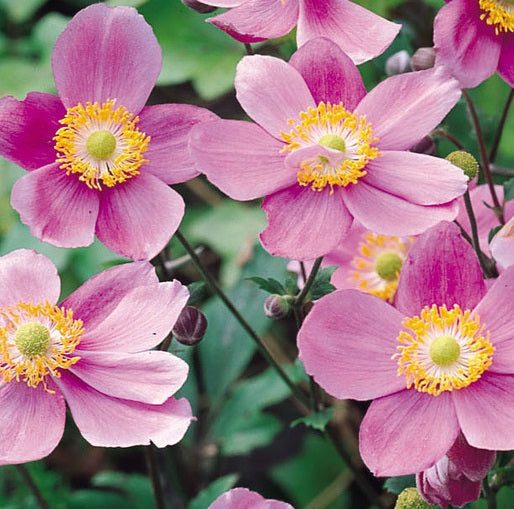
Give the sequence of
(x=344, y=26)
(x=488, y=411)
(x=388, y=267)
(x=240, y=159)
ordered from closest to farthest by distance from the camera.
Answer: (x=488, y=411) → (x=240, y=159) → (x=344, y=26) → (x=388, y=267)

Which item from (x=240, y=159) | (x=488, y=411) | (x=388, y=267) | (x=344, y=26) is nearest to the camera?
(x=488, y=411)

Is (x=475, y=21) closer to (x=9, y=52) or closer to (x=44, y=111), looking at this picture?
(x=44, y=111)

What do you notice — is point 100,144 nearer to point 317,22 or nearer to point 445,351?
point 317,22

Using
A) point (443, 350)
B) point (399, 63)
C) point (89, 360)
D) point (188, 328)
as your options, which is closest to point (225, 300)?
point (188, 328)

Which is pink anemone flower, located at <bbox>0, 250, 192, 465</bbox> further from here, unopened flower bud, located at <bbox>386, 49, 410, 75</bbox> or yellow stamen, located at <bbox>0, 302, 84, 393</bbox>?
unopened flower bud, located at <bbox>386, 49, 410, 75</bbox>

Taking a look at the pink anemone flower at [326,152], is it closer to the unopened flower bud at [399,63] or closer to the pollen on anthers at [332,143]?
the pollen on anthers at [332,143]

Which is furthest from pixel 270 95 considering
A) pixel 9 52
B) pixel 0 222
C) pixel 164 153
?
pixel 9 52
